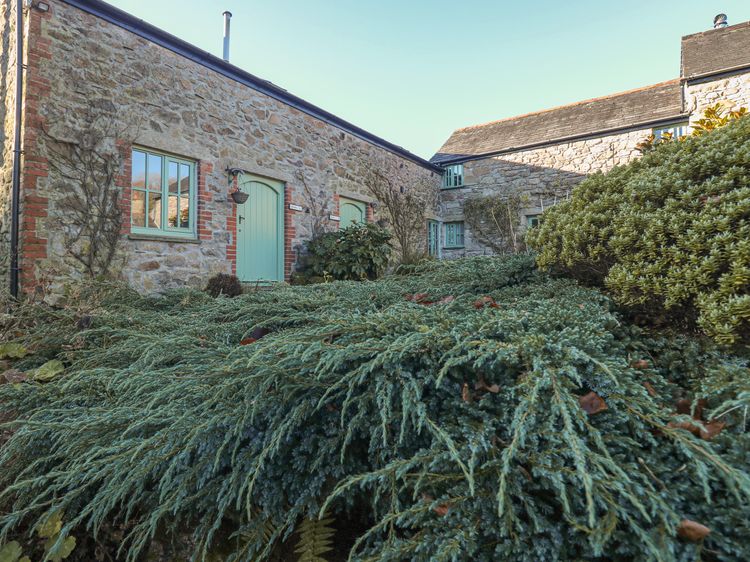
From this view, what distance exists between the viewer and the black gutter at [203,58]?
4777 millimetres

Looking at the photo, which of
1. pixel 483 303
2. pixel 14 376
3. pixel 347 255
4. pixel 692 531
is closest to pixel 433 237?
pixel 347 255

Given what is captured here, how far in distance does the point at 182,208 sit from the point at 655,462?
20.1 feet

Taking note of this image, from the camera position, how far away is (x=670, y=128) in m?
10.0

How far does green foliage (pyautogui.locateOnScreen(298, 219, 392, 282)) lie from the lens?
7.07m

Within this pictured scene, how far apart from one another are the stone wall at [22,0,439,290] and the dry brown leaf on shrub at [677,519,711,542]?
5.47m

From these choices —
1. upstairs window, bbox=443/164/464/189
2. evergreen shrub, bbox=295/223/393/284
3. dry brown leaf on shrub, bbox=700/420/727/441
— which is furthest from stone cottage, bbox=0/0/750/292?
dry brown leaf on shrub, bbox=700/420/727/441

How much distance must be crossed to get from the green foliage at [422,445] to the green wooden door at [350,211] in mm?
6878

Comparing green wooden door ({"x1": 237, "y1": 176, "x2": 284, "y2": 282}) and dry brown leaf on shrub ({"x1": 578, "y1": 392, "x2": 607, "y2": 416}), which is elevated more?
green wooden door ({"x1": 237, "y1": 176, "x2": 284, "y2": 282})

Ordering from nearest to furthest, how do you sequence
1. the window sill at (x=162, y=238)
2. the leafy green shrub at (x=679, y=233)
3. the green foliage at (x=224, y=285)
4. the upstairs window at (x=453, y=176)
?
the leafy green shrub at (x=679, y=233)
the window sill at (x=162, y=238)
the green foliage at (x=224, y=285)
the upstairs window at (x=453, y=176)

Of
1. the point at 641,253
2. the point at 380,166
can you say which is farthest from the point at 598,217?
the point at 380,166

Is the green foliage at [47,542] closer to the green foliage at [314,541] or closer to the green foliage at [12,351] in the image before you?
the green foliage at [314,541]

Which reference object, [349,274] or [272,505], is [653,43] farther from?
[272,505]

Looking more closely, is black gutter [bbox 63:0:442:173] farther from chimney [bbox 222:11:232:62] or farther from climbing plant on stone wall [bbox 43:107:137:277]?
chimney [bbox 222:11:232:62]

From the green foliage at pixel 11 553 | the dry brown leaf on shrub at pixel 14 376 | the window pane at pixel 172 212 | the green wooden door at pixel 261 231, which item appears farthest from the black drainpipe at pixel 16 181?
the green foliage at pixel 11 553
